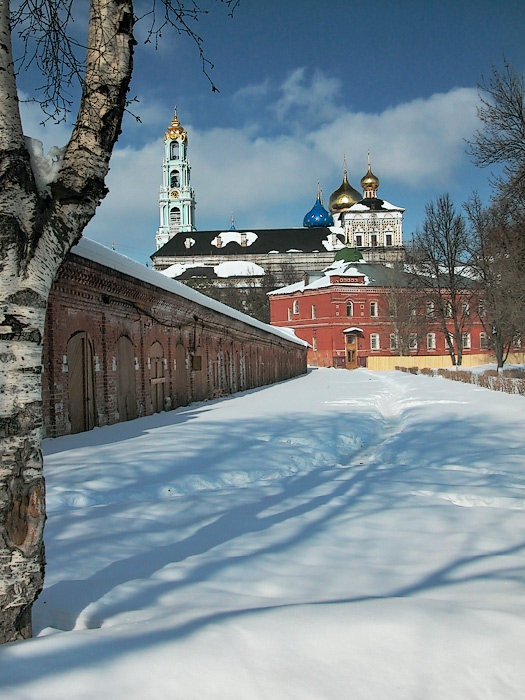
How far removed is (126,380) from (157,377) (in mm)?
2056

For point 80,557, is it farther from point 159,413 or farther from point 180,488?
point 159,413

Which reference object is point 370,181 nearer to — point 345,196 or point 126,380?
point 345,196

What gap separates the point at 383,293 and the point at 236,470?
51666 mm

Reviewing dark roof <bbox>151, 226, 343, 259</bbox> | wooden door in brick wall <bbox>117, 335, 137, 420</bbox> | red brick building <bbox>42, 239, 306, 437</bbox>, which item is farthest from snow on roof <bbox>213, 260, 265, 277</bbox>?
wooden door in brick wall <bbox>117, 335, 137, 420</bbox>

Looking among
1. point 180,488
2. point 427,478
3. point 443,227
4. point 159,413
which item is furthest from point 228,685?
point 443,227

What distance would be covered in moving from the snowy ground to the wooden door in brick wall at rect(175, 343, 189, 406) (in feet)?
25.8

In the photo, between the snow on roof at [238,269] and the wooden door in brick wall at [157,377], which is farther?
the snow on roof at [238,269]

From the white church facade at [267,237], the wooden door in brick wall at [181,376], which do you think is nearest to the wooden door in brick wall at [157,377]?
the wooden door in brick wall at [181,376]

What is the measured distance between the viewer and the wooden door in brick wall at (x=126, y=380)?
12.7 m

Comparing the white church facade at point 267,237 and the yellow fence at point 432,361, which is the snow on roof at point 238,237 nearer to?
the white church facade at point 267,237

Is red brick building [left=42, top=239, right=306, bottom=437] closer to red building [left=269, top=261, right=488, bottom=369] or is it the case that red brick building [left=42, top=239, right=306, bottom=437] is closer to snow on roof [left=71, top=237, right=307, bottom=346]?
snow on roof [left=71, top=237, right=307, bottom=346]

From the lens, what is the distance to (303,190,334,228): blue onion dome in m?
94.9

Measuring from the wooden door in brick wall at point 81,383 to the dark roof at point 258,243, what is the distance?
7470 cm

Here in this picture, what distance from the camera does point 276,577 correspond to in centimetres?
346
